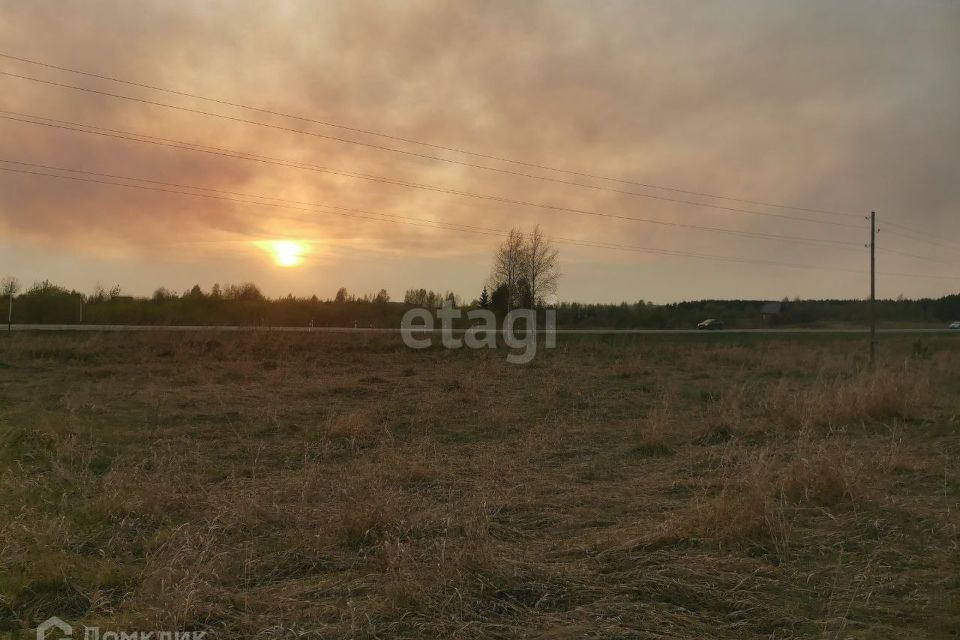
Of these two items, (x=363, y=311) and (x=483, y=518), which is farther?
(x=363, y=311)

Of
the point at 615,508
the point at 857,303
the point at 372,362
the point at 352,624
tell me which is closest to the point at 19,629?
the point at 352,624

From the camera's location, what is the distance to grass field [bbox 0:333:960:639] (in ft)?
13.6

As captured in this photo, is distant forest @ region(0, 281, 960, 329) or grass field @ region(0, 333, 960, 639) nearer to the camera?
grass field @ region(0, 333, 960, 639)

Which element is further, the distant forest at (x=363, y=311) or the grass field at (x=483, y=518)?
the distant forest at (x=363, y=311)

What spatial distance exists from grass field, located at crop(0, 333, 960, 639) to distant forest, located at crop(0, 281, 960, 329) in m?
32.4

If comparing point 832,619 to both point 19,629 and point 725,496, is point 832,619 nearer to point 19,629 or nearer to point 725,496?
point 725,496

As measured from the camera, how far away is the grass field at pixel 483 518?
416cm

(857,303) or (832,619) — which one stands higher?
(857,303)

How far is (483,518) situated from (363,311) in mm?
56568

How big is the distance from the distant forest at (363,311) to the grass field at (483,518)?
32447mm

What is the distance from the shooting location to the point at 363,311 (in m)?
61.2

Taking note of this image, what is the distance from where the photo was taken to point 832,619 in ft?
13.2

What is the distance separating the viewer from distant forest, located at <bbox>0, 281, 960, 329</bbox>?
152 feet

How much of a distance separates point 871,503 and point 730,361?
22.0 metres
